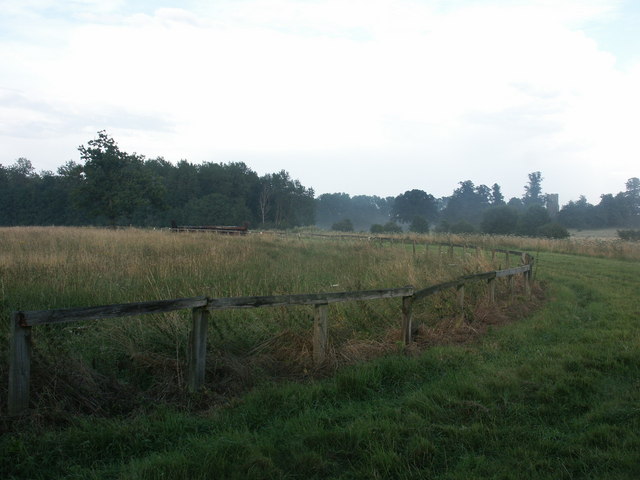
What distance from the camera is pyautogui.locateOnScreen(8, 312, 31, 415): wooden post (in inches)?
165

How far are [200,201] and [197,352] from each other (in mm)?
76094

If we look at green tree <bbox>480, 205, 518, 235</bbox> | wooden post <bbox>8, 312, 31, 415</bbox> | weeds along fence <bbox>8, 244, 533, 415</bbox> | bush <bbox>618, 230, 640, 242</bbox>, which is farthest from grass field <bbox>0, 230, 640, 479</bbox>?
green tree <bbox>480, 205, 518, 235</bbox>

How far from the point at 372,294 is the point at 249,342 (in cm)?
190

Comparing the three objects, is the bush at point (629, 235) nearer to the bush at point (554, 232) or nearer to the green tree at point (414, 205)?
the bush at point (554, 232)

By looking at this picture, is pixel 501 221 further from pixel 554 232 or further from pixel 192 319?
pixel 192 319

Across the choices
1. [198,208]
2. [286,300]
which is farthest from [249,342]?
[198,208]

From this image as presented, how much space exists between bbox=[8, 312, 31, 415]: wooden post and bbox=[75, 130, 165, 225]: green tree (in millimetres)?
43584

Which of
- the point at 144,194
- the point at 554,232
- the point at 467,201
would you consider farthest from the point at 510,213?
the point at 144,194

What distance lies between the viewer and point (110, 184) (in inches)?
1818

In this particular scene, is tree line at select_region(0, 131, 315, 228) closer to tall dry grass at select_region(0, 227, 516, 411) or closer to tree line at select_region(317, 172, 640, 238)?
tree line at select_region(317, 172, 640, 238)

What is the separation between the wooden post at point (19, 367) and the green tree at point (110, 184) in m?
43.6

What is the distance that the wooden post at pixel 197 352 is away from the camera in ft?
17.4

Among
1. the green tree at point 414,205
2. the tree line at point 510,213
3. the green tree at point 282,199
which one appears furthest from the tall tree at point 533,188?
the green tree at point 282,199

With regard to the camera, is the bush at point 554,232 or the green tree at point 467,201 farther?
the green tree at point 467,201
